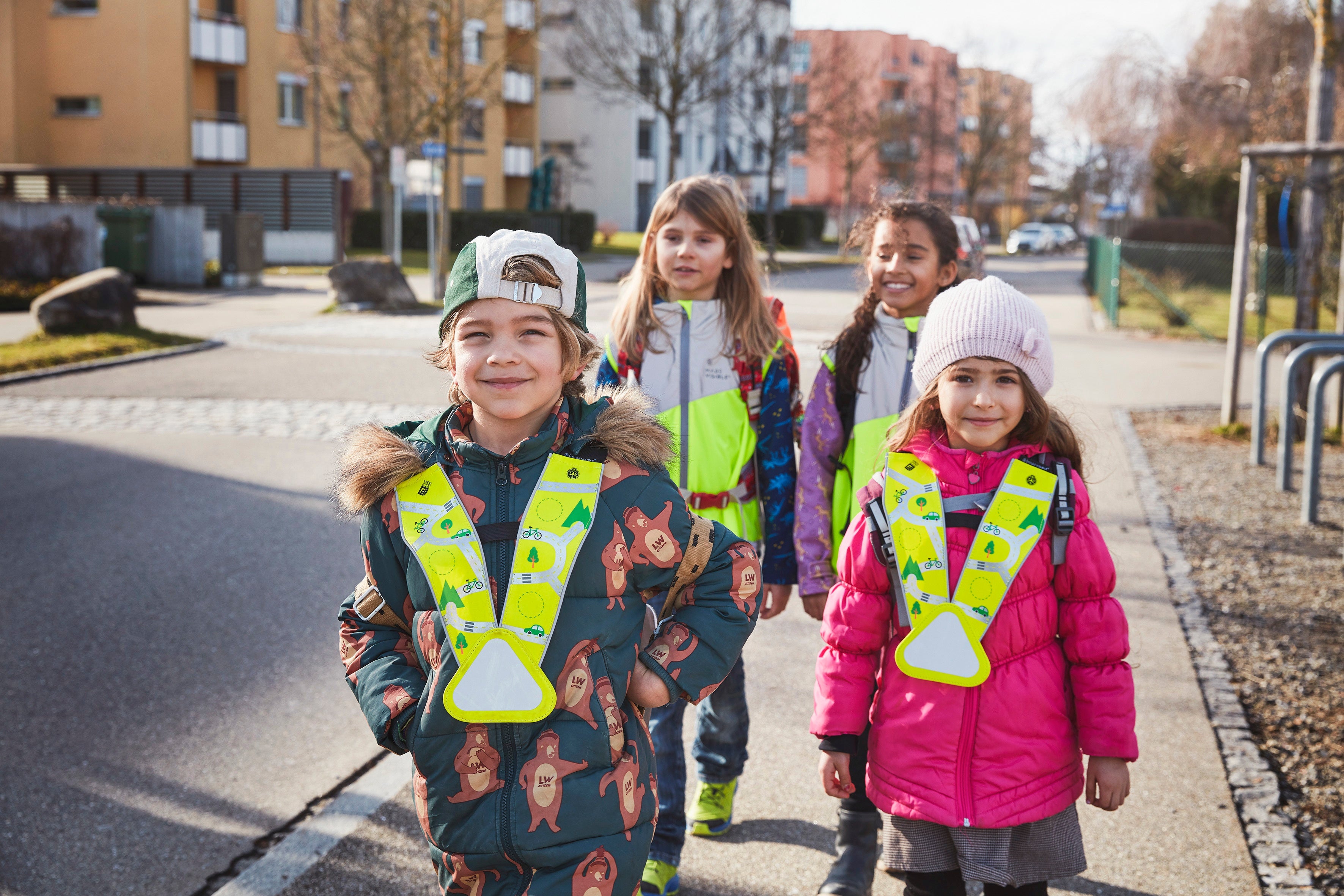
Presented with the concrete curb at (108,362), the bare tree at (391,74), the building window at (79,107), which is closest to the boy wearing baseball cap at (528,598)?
the concrete curb at (108,362)

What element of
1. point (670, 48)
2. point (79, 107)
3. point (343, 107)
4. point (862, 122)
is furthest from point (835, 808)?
point (862, 122)

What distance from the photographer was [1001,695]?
2.47m

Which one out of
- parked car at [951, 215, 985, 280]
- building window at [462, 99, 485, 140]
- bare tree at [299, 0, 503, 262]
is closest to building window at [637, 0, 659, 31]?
bare tree at [299, 0, 503, 262]

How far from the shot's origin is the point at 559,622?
2.14 m

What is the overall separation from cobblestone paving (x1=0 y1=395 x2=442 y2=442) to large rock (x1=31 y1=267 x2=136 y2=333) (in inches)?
169

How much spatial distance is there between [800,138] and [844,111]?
302cm

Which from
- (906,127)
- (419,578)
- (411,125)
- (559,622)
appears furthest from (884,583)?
(906,127)

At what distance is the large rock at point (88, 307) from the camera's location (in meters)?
14.9

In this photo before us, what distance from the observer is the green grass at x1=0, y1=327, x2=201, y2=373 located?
12555 millimetres

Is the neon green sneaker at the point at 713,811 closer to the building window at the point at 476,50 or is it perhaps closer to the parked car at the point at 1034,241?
Result: the building window at the point at 476,50

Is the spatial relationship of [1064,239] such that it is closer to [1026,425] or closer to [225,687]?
[225,687]

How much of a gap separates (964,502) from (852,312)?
115cm

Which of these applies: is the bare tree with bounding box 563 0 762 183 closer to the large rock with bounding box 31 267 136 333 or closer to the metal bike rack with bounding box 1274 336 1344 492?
the large rock with bounding box 31 267 136 333

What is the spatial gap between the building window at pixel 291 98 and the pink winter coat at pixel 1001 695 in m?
40.9
